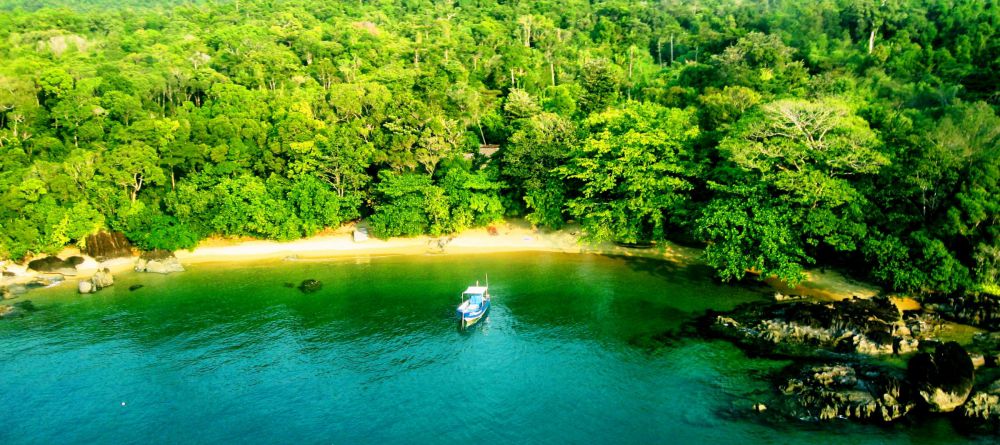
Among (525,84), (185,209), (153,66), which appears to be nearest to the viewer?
(185,209)

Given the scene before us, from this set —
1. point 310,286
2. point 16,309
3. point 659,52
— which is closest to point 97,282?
point 16,309

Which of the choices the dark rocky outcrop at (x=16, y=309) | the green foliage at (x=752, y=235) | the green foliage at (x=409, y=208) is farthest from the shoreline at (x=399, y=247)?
the green foliage at (x=752, y=235)

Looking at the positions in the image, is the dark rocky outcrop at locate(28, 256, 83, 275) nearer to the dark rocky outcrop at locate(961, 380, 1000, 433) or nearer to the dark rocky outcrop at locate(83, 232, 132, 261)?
the dark rocky outcrop at locate(83, 232, 132, 261)

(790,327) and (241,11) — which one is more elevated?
(241,11)

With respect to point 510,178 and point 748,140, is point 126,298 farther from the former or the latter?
point 748,140

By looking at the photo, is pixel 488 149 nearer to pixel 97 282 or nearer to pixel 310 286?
pixel 310 286

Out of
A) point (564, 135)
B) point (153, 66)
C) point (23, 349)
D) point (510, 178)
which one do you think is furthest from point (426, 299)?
point (153, 66)
